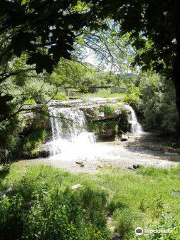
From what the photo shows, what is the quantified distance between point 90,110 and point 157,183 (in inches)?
396

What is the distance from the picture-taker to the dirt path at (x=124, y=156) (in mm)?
10689

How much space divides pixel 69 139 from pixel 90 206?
387 inches

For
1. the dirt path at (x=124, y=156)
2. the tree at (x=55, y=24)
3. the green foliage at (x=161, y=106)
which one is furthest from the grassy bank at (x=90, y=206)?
the green foliage at (x=161, y=106)

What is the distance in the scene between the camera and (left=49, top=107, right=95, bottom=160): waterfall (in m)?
13.0

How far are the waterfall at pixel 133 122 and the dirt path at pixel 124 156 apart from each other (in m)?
2.90

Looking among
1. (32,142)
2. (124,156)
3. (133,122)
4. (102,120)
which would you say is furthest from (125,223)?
(133,122)

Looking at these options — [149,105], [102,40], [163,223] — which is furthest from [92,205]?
[149,105]

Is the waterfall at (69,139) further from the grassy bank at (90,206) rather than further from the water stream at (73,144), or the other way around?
the grassy bank at (90,206)

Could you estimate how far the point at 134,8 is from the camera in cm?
226

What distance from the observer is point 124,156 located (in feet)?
40.3

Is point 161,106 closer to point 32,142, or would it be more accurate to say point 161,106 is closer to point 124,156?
point 124,156

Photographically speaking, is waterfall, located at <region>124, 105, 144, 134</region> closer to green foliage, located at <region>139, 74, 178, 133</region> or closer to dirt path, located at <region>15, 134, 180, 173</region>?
green foliage, located at <region>139, 74, 178, 133</region>

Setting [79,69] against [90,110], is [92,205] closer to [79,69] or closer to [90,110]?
[79,69]

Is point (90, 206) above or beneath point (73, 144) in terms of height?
above
